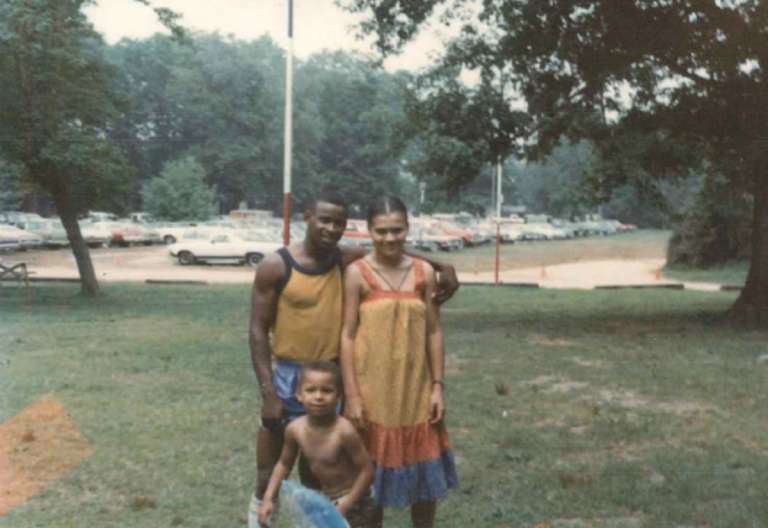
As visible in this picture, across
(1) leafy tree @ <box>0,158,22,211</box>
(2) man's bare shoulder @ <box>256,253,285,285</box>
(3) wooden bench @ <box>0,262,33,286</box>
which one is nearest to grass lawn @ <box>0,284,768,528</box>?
(2) man's bare shoulder @ <box>256,253,285,285</box>

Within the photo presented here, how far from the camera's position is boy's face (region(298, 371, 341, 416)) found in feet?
12.4

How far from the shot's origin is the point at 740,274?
3278 centimetres

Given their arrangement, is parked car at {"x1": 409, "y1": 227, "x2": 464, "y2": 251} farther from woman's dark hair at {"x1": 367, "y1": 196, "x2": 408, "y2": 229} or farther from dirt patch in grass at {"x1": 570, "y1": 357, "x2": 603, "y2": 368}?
woman's dark hair at {"x1": 367, "y1": 196, "x2": 408, "y2": 229}

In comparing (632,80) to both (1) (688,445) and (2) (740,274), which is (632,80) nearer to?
(1) (688,445)

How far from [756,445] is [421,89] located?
10.4m

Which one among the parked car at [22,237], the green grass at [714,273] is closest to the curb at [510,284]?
the green grass at [714,273]

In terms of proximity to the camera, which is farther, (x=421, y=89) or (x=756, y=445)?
(x=421, y=89)

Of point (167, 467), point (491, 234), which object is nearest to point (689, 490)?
point (167, 467)

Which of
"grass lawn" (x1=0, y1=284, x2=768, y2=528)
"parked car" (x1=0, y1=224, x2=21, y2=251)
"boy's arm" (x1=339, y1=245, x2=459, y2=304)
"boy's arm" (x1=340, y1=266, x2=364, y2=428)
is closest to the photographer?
"boy's arm" (x1=340, y1=266, x2=364, y2=428)

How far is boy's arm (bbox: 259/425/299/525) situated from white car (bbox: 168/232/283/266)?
30108 millimetres

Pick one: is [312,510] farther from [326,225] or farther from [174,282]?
[174,282]

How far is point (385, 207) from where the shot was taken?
158 inches

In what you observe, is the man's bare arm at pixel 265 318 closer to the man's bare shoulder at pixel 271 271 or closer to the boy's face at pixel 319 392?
the man's bare shoulder at pixel 271 271

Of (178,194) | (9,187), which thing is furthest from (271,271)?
(178,194)
